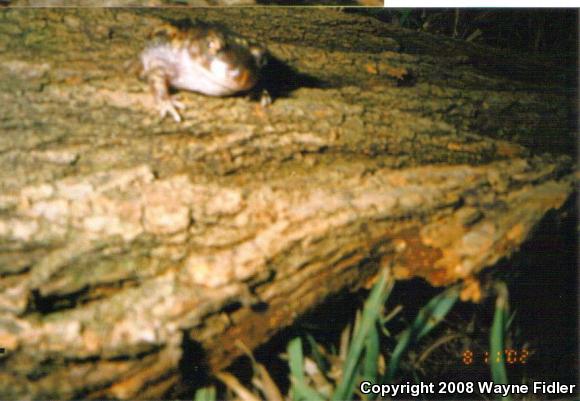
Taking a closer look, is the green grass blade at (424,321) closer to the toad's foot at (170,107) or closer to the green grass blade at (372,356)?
the green grass blade at (372,356)

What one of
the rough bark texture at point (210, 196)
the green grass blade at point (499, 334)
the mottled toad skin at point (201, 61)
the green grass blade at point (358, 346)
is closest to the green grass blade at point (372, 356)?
the green grass blade at point (358, 346)

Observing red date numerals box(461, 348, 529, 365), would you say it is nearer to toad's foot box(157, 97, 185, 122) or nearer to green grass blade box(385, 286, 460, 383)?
green grass blade box(385, 286, 460, 383)

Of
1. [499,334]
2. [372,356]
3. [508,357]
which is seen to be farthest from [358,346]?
[508,357]

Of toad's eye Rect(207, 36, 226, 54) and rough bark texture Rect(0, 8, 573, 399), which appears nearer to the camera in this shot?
rough bark texture Rect(0, 8, 573, 399)

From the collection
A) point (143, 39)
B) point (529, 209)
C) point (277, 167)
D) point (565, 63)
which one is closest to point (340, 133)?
point (277, 167)

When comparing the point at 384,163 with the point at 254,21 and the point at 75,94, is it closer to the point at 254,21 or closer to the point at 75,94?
the point at 254,21

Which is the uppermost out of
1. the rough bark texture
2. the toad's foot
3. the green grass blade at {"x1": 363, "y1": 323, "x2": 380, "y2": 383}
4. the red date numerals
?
the toad's foot

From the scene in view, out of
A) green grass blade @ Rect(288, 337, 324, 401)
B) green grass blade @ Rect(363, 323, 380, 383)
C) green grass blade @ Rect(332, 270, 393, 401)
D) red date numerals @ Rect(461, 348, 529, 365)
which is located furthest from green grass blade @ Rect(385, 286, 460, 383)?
red date numerals @ Rect(461, 348, 529, 365)

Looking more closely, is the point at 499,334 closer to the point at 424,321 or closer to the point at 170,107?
the point at 424,321
